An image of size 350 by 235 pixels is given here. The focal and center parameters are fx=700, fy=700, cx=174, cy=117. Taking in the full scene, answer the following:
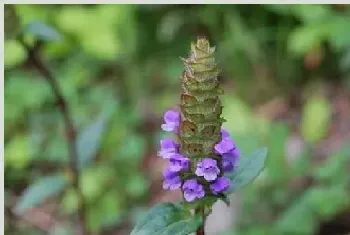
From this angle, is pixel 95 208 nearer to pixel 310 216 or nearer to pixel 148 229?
pixel 310 216

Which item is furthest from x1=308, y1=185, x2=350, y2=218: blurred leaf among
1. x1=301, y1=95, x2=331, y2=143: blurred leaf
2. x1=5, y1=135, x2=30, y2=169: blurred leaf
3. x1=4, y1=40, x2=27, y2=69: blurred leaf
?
x1=4, y1=40, x2=27, y2=69: blurred leaf

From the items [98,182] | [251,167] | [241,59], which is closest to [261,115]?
[241,59]

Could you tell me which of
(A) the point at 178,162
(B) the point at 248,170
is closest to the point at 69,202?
(B) the point at 248,170

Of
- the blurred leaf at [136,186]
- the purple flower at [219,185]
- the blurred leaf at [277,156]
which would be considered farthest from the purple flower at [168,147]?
the blurred leaf at [136,186]

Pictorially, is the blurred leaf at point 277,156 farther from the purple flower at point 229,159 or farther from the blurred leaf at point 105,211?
the purple flower at point 229,159

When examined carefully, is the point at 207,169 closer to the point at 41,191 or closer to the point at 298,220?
the point at 41,191
